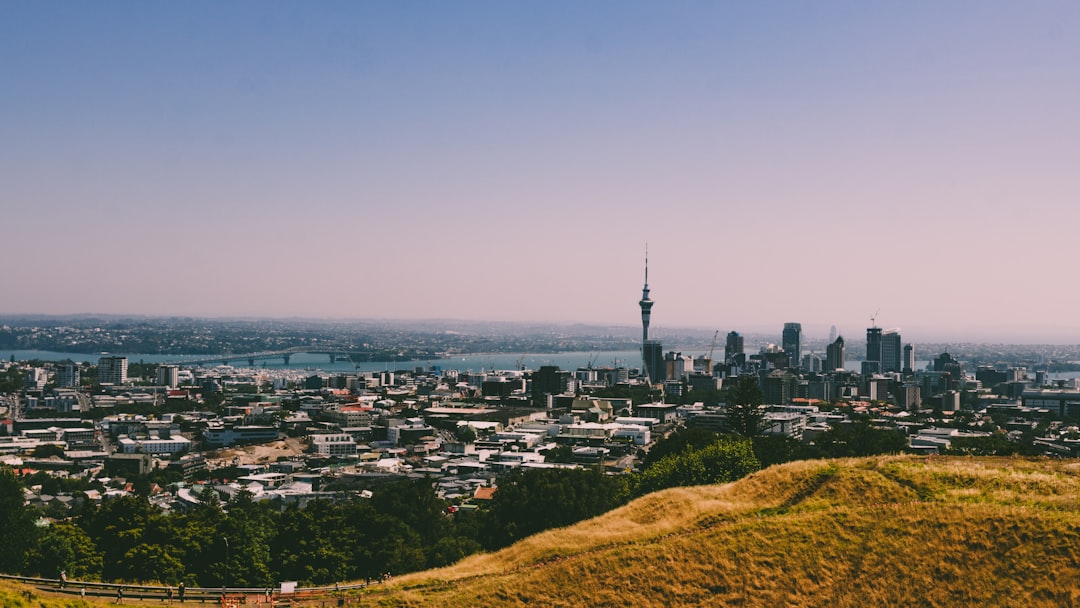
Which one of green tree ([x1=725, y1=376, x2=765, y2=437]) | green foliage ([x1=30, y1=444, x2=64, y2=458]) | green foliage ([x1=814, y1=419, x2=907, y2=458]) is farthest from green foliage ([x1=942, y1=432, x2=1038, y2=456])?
green foliage ([x1=30, y1=444, x2=64, y2=458])

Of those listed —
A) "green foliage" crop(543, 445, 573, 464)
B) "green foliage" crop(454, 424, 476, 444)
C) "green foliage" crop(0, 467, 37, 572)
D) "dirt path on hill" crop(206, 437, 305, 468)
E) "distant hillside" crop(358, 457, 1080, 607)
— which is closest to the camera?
"distant hillside" crop(358, 457, 1080, 607)

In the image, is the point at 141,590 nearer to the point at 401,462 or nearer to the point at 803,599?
the point at 803,599

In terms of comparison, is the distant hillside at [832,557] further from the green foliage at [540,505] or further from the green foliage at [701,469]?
the green foliage at [701,469]


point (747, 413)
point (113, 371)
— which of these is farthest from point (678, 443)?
point (113, 371)

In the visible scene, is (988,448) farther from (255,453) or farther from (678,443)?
(255,453)

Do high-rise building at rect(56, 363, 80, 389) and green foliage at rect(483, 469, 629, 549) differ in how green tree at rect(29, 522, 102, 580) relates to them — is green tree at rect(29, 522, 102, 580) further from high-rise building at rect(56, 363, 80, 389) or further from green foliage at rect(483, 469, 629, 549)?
high-rise building at rect(56, 363, 80, 389)

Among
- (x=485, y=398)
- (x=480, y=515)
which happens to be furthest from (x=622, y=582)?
(x=485, y=398)
